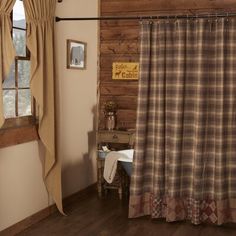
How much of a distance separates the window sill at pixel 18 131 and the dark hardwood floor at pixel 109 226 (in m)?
0.85

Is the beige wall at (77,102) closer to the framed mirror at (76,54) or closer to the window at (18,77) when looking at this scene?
the framed mirror at (76,54)

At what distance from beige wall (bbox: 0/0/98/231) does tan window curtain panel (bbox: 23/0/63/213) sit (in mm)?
138

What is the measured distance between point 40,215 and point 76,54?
6.14 feet

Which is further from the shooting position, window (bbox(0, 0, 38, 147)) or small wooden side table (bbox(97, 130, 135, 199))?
small wooden side table (bbox(97, 130, 135, 199))

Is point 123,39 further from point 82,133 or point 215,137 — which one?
point 215,137

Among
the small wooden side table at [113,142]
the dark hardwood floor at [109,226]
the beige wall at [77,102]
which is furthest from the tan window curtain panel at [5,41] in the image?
the small wooden side table at [113,142]

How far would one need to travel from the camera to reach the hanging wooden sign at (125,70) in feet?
17.9

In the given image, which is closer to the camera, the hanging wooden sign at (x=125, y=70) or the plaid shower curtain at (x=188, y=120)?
the plaid shower curtain at (x=188, y=120)

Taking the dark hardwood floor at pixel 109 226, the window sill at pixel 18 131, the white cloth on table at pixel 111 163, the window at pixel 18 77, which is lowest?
the dark hardwood floor at pixel 109 226

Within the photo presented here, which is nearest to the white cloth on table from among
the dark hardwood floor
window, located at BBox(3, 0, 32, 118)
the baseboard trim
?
the dark hardwood floor

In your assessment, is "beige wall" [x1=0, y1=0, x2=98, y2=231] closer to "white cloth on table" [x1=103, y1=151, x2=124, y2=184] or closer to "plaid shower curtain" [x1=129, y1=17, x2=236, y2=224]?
"white cloth on table" [x1=103, y1=151, x2=124, y2=184]

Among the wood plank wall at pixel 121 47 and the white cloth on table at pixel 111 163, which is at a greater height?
the wood plank wall at pixel 121 47

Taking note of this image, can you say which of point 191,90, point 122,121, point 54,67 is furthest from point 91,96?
point 191,90

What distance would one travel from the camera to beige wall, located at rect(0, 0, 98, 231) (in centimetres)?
396
